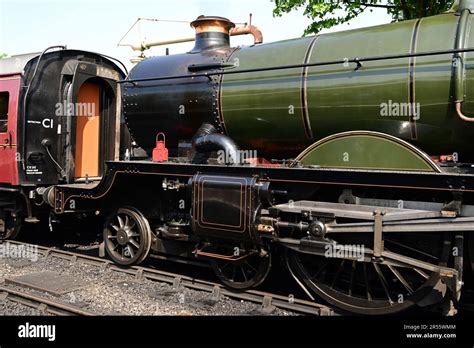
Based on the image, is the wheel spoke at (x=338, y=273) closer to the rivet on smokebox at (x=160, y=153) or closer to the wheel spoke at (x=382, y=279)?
the wheel spoke at (x=382, y=279)

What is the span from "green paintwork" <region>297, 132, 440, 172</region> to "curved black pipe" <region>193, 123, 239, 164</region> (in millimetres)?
801

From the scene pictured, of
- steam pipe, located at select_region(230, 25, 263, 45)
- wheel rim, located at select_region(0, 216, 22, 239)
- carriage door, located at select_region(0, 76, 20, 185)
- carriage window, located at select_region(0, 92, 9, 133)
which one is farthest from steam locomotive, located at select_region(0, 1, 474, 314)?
carriage window, located at select_region(0, 92, 9, 133)

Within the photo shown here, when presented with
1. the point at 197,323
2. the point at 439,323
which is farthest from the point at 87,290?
the point at 439,323

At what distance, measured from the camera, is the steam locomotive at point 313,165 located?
400cm

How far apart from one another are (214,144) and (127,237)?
2032 millimetres

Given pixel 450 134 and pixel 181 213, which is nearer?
pixel 450 134

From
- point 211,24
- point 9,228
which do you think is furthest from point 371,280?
point 9,228

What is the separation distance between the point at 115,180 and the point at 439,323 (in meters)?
4.22

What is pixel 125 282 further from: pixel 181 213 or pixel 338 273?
pixel 338 273

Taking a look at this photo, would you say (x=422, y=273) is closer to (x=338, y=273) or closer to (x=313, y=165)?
(x=338, y=273)

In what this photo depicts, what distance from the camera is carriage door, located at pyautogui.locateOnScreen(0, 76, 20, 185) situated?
7.07 m

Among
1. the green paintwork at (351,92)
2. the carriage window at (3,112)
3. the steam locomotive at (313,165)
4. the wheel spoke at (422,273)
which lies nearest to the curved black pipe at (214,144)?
the steam locomotive at (313,165)

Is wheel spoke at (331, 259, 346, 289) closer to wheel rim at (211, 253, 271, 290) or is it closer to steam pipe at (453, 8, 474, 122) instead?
wheel rim at (211, 253, 271, 290)

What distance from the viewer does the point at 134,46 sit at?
53.7ft
